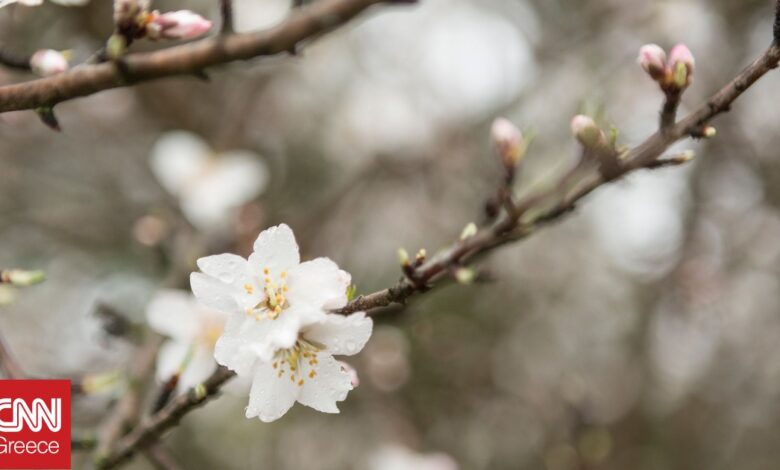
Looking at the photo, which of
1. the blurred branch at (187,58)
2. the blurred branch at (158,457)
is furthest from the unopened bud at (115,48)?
the blurred branch at (158,457)

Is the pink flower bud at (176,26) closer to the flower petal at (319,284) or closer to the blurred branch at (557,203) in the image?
the flower petal at (319,284)

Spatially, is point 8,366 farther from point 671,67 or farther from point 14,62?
point 671,67

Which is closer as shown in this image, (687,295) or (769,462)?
(687,295)

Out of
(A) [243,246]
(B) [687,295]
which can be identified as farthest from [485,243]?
(B) [687,295]

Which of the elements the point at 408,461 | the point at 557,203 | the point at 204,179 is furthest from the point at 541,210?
the point at 204,179

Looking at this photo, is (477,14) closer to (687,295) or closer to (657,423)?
(687,295)

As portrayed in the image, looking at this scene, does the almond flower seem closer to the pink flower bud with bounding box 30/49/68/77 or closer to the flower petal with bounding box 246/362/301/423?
the flower petal with bounding box 246/362/301/423

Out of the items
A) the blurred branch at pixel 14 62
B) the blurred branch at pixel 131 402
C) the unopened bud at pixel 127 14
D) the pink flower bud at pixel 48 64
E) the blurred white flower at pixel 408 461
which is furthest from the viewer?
the blurred white flower at pixel 408 461

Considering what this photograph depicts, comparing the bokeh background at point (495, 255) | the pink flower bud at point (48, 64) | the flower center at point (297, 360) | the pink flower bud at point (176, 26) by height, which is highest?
the pink flower bud at point (176, 26)
